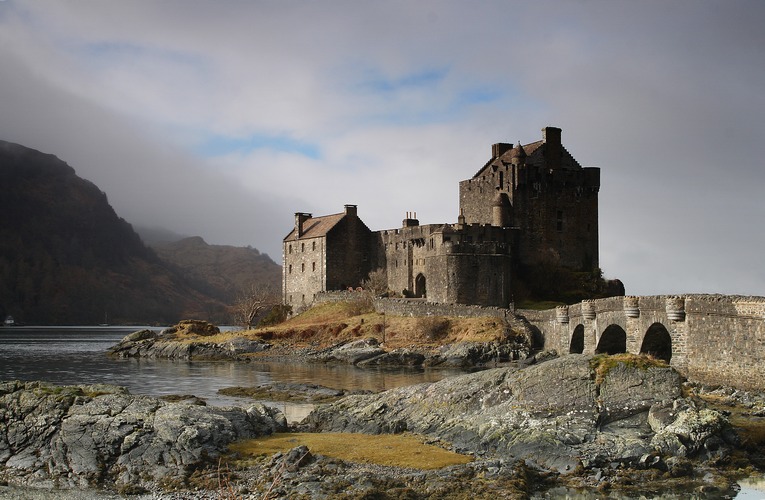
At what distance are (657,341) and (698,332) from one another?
6153 mm

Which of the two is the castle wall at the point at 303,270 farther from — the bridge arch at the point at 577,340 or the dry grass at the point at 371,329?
the bridge arch at the point at 577,340

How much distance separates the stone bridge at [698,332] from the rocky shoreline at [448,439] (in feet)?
12.0

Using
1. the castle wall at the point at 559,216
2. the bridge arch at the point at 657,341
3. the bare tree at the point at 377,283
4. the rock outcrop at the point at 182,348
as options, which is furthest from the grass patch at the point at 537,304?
the bridge arch at the point at 657,341

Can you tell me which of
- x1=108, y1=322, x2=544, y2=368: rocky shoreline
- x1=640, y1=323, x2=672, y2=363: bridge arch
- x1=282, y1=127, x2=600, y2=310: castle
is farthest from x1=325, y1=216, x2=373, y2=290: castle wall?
x1=640, y1=323, x2=672, y2=363: bridge arch

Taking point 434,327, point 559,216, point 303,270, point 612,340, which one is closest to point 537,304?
point 434,327

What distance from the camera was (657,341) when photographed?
1567 inches

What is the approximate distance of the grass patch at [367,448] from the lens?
21.8 meters

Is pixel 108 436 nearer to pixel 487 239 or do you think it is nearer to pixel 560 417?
pixel 560 417

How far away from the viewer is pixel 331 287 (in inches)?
3184

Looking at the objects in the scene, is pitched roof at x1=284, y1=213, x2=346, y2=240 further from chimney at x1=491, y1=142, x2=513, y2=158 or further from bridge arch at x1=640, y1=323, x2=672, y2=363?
bridge arch at x1=640, y1=323, x2=672, y2=363

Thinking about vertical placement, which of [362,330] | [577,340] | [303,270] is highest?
[303,270]

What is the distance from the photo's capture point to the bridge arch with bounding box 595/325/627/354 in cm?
4339

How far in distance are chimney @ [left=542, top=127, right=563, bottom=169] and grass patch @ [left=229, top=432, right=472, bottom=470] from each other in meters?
53.1

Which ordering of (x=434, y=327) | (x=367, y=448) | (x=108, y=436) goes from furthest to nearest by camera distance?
(x=434, y=327), (x=108, y=436), (x=367, y=448)
